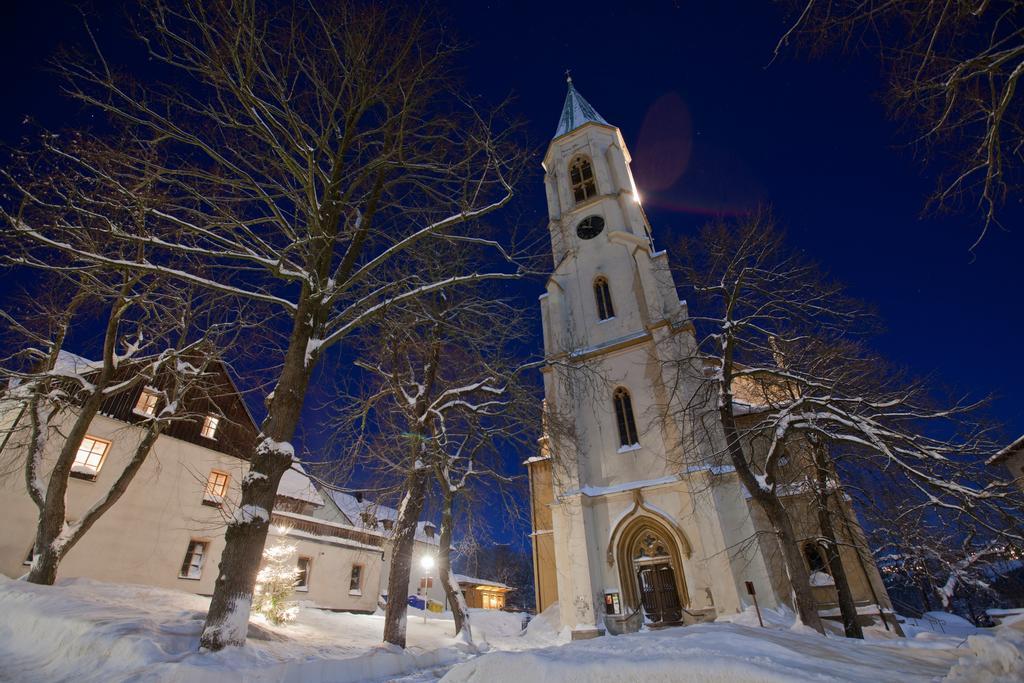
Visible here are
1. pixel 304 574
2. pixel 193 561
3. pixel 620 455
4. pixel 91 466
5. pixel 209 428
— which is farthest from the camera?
pixel 304 574

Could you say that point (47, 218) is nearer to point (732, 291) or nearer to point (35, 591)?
point (35, 591)

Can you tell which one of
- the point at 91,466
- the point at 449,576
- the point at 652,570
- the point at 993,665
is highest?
the point at 91,466

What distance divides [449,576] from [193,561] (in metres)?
12.1

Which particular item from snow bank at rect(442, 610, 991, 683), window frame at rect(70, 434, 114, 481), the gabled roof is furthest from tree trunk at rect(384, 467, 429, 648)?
the gabled roof

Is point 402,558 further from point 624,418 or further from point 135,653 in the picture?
point 624,418

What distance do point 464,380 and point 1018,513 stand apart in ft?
40.4

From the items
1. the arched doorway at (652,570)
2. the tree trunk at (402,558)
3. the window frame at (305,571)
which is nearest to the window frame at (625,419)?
the arched doorway at (652,570)

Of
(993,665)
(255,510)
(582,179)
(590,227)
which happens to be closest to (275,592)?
(255,510)

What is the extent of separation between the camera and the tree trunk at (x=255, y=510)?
5.14 meters

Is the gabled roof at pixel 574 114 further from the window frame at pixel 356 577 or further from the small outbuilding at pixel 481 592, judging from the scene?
the small outbuilding at pixel 481 592

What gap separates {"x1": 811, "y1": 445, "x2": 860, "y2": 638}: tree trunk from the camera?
1237 cm

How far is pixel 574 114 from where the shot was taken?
103ft

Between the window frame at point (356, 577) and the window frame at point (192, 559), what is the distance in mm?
7919

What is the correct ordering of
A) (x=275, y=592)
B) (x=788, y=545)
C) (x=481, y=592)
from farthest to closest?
(x=481, y=592)
(x=275, y=592)
(x=788, y=545)
